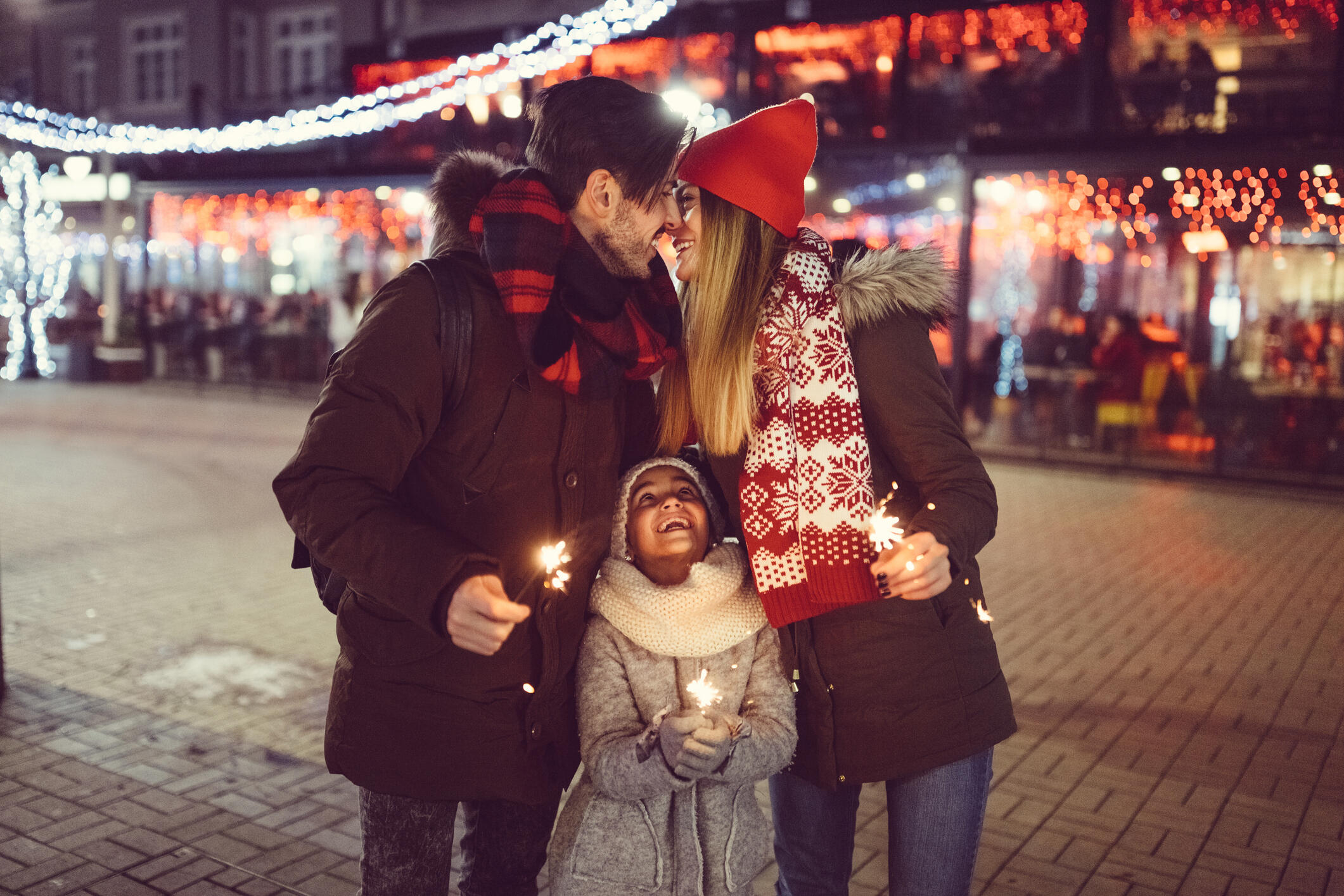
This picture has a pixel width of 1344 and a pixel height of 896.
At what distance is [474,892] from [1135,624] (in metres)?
5.46

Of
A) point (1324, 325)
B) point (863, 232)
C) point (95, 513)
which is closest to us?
point (95, 513)

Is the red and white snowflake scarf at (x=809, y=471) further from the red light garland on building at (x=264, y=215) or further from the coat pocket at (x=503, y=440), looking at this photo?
the red light garland on building at (x=264, y=215)

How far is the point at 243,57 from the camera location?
27.8 m

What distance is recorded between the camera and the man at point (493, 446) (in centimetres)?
188

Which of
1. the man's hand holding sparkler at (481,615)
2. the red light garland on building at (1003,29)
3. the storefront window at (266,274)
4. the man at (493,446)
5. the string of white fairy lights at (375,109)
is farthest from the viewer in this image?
the storefront window at (266,274)

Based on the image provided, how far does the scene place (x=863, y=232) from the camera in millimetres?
19156

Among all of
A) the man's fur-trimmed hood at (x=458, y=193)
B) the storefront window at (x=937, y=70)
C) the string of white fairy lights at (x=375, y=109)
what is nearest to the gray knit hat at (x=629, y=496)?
the man's fur-trimmed hood at (x=458, y=193)

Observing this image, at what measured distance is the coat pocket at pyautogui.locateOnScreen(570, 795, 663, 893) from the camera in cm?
Answer: 229

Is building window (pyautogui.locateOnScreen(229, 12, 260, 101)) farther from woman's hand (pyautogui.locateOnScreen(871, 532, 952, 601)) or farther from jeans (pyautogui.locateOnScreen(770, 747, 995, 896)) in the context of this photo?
woman's hand (pyautogui.locateOnScreen(871, 532, 952, 601))

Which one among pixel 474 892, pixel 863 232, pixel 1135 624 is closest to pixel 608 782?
pixel 474 892

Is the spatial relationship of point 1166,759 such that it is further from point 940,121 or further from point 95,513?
point 940,121

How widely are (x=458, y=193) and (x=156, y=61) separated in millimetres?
31055

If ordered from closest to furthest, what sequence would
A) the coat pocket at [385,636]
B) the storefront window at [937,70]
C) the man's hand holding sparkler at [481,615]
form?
the man's hand holding sparkler at [481,615] < the coat pocket at [385,636] < the storefront window at [937,70]

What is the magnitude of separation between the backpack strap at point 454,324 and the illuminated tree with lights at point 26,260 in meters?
20.8
